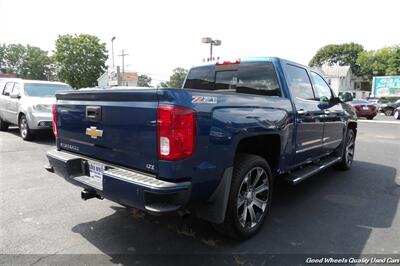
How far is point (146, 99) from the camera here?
2.57 m

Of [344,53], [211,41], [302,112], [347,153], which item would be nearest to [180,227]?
[302,112]

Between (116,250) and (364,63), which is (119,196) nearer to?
(116,250)

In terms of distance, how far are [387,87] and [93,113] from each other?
5480 centimetres

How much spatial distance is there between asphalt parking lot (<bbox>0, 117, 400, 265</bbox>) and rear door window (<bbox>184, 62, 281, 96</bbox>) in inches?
64.3

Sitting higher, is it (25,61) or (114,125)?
(25,61)

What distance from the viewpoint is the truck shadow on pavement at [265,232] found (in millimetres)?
2971

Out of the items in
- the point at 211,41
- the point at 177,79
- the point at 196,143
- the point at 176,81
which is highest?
the point at 211,41

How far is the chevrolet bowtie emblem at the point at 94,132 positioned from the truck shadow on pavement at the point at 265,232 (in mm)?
1098

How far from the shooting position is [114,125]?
9.28 ft

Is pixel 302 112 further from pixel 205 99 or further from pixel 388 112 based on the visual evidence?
pixel 388 112

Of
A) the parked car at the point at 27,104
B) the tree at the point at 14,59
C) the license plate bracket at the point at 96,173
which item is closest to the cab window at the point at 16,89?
the parked car at the point at 27,104

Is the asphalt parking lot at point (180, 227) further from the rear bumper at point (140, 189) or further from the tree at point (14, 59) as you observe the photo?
the tree at point (14, 59)

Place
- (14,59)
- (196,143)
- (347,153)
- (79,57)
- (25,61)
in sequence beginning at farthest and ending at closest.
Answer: (14,59), (25,61), (79,57), (347,153), (196,143)

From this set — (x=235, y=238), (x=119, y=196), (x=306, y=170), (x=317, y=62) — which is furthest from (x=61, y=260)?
(x=317, y=62)
